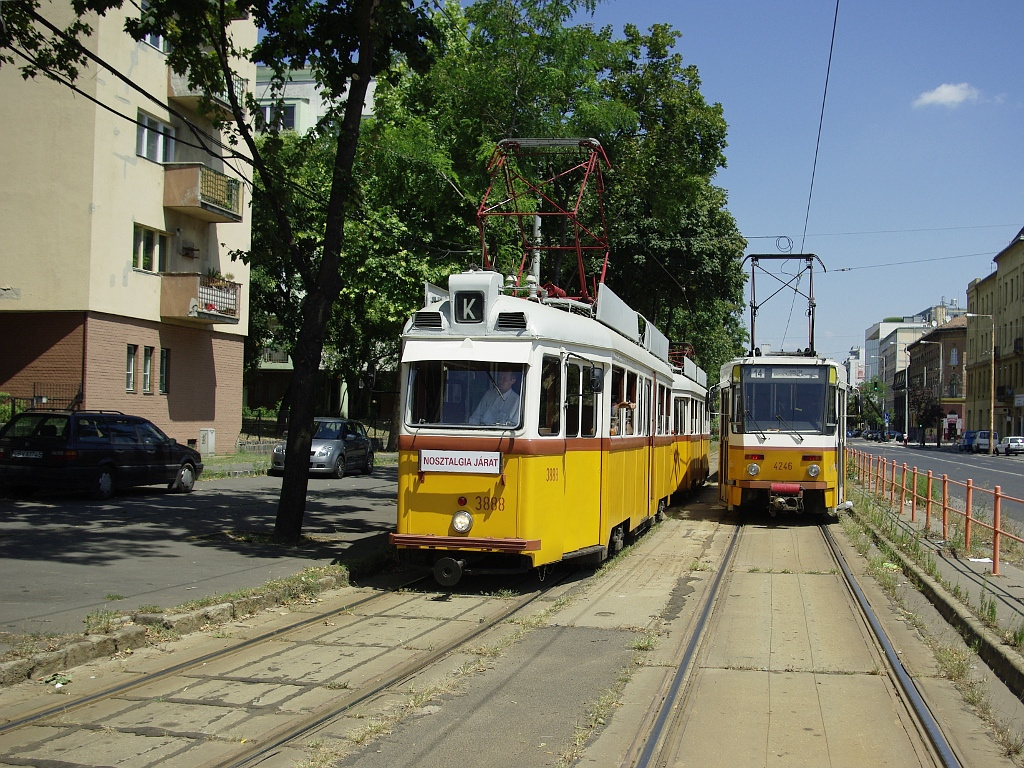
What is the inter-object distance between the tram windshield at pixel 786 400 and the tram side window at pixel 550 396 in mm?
8058

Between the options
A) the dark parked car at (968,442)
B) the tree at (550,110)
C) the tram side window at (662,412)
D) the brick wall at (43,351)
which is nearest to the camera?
the tram side window at (662,412)

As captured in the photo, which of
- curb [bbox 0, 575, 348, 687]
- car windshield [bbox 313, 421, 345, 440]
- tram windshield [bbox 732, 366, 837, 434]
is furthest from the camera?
car windshield [bbox 313, 421, 345, 440]

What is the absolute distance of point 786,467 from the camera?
17266mm

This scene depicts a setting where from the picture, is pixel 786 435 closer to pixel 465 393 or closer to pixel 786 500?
pixel 786 500

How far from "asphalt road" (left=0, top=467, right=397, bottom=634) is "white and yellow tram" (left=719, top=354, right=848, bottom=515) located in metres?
6.26

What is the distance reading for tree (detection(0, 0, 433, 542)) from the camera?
12641 mm

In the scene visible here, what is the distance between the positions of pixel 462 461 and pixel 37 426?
11.0 metres

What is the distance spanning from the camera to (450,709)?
20.3ft

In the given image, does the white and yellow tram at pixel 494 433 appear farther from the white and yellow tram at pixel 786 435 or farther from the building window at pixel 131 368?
the building window at pixel 131 368

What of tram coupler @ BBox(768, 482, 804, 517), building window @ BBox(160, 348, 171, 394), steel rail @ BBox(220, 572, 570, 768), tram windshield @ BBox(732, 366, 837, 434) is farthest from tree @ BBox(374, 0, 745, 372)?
building window @ BBox(160, 348, 171, 394)

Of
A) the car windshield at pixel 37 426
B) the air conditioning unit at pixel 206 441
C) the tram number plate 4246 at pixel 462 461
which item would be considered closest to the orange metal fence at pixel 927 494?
the tram number plate 4246 at pixel 462 461

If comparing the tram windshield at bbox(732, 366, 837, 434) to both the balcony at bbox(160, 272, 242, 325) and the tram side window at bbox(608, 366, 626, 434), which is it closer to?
the tram side window at bbox(608, 366, 626, 434)

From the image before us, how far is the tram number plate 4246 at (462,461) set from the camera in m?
9.93

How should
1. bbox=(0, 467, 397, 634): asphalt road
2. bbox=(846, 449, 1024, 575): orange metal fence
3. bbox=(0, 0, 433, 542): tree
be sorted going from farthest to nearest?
1. bbox=(0, 0, 433, 542): tree
2. bbox=(846, 449, 1024, 575): orange metal fence
3. bbox=(0, 467, 397, 634): asphalt road
